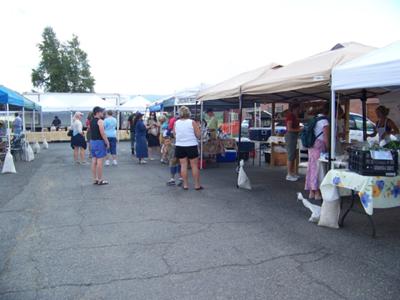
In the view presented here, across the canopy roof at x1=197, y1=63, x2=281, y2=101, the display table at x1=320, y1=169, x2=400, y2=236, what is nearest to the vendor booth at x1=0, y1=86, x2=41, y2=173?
the canopy roof at x1=197, y1=63, x2=281, y2=101

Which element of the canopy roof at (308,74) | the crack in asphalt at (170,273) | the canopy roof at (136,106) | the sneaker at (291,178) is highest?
the canopy roof at (136,106)

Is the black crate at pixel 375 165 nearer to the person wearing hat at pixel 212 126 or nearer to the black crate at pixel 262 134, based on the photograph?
the person wearing hat at pixel 212 126

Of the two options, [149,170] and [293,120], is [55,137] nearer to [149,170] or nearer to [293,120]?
[149,170]

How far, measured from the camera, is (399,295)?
3203 mm

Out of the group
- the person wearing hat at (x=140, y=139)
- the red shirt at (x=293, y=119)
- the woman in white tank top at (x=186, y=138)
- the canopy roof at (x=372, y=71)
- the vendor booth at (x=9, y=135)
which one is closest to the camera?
the canopy roof at (x=372, y=71)

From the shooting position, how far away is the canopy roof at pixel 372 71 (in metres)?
4.41

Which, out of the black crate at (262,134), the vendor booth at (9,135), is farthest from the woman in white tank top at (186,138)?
the black crate at (262,134)

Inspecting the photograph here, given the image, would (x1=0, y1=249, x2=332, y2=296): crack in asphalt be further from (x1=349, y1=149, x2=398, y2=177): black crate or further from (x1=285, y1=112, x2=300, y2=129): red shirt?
(x1=285, y1=112, x2=300, y2=129): red shirt

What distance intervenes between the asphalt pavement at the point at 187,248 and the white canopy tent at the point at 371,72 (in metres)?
1.55

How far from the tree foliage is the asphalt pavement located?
4333 cm

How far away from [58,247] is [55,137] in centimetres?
2253

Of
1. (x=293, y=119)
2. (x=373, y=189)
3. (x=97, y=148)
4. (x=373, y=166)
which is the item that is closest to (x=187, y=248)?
(x=373, y=189)

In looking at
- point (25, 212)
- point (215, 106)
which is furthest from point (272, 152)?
point (25, 212)

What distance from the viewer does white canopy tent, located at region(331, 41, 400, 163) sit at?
442 cm
